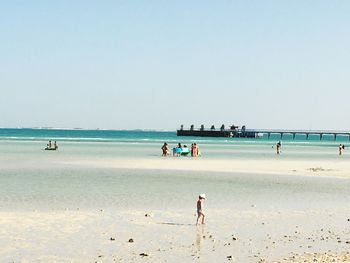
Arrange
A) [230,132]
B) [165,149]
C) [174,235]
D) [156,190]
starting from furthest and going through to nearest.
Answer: [230,132] → [165,149] → [156,190] → [174,235]

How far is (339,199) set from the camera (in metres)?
24.6

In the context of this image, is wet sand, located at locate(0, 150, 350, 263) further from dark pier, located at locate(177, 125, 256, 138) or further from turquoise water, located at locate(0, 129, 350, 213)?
dark pier, located at locate(177, 125, 256, 138)

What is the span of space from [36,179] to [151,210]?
1301 cm

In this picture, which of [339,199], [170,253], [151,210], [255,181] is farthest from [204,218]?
[255,181]

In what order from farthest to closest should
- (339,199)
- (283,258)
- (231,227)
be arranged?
1. (339,199)
2. (231,227)
3. (283,258)

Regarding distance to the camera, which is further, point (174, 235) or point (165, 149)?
point (165, 149)

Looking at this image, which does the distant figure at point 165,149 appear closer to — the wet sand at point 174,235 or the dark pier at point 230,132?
the wet sand at point 174,235

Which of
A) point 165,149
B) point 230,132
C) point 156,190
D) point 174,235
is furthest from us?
point 230,132

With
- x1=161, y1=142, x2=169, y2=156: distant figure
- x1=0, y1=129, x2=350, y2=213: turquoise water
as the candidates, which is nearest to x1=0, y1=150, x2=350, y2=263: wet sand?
x1=0, y1=129, x2=350, y2=213: turquoise water

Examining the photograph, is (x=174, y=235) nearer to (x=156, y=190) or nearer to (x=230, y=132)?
(x=156, y=190)

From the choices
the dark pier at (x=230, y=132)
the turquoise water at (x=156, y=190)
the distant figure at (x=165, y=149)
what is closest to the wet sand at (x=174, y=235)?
the turquoise water at (x=156, y=190)

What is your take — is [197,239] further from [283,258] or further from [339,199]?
[339,199]

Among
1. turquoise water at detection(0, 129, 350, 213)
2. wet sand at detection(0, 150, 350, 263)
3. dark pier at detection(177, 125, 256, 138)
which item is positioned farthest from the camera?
dark pier at detection(177, 125, 256, 138)

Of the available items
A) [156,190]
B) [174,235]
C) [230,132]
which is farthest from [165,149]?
[230,132]
